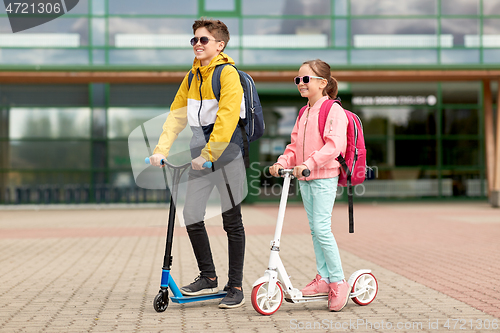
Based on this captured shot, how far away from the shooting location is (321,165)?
434cm

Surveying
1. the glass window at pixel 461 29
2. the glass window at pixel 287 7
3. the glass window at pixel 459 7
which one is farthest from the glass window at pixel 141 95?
the glass window at pixel 459 7

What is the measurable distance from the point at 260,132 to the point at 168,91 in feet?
50.6

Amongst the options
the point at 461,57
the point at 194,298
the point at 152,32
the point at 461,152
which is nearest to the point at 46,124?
the point at 152,32

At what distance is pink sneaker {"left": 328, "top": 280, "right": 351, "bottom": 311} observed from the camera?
4.36 metres

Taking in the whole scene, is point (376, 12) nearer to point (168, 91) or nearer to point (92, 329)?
point (168, 91)

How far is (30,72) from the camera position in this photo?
16.3 meters

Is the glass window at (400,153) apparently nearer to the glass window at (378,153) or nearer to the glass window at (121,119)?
the glass window at (378,153)

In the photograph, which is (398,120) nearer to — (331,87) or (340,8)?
(340,8)

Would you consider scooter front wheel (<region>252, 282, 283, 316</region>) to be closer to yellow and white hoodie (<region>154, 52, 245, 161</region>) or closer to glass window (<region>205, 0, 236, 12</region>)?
yellow and white hoodie (<region>154, 52, 245, 161</region>)

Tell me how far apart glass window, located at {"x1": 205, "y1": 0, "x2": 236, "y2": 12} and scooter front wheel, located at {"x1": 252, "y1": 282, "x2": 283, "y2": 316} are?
1577 cm

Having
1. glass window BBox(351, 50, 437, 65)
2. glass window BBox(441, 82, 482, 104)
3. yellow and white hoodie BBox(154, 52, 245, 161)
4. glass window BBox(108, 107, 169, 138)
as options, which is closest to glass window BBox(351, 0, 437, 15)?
glass window BBox(351, 50, 437, 65)

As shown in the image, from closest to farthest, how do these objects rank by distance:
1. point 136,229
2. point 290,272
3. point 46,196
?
point 290,272 → point 136,229 → point 46,196

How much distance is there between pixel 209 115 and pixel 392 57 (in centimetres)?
1543

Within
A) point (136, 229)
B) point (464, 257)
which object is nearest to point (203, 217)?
point (464, 257)
